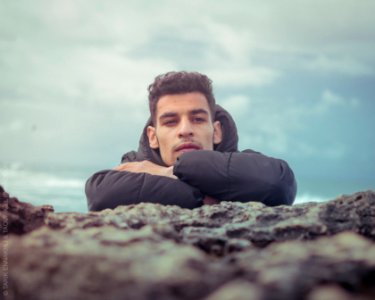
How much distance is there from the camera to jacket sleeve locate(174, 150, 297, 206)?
12.6ft

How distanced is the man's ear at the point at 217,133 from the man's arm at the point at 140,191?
1.21 m

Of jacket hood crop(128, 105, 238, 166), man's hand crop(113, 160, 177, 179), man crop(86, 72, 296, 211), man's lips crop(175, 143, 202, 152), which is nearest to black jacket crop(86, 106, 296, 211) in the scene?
man crop(86, 72, 296, 211)

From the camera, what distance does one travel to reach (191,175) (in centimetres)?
383

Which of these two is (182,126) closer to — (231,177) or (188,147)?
(188,147)

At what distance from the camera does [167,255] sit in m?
0.99

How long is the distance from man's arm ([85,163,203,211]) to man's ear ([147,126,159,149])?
0.94m

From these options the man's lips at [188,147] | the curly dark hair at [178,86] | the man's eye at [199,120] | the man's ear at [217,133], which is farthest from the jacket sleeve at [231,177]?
the curly dark hair at [178,86]

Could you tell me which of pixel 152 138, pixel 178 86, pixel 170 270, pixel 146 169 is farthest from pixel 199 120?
pixel 170 270

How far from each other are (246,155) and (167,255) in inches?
123

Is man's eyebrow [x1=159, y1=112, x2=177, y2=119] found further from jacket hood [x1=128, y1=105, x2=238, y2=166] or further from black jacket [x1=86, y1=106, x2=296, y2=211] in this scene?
black jacket [x1=86, y1=106, x2=296, y2=211]

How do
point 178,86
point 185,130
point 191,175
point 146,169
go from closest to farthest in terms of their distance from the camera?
point 191,175 < point 146,169 < point 185,130 < point 178,86

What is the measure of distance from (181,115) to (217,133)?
48cm

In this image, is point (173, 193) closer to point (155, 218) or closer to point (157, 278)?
point (155, 218)

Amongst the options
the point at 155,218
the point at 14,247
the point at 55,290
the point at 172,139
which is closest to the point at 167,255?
the point at 55,290
